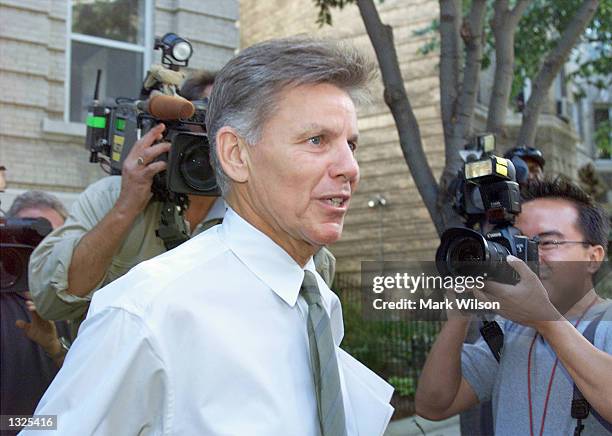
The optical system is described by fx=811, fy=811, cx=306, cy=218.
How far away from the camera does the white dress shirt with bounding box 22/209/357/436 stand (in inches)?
61.3

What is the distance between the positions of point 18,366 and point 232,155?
215cm

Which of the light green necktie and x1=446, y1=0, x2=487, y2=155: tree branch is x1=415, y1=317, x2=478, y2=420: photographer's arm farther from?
x1=446, y1=0, x2=487, y2=155: tree branch

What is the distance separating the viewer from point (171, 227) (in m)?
2.88

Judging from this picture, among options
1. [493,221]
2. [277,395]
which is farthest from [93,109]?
[277,395]

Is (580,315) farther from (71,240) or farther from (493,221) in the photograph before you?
(71,240)

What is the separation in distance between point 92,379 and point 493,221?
1448mm

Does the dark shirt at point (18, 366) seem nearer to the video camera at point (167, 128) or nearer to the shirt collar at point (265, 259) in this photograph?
the video camera at point (167, 128)

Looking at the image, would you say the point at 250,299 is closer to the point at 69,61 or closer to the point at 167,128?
the point at 167,128

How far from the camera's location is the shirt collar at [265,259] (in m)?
1.84

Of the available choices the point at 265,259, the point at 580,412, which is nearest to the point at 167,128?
the point at 265,259

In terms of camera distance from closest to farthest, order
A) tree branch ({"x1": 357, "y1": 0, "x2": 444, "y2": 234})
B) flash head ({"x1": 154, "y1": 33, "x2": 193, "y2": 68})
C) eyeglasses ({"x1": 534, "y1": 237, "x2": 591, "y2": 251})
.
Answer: eyeglasses ({"x1": 534, "y1": 237, "x2": 591, "y2": 251})
flash head ({"x1": 154, "y1": 33, "x2": 193, "y2": 68})
tree branch ({"x1": 357, "y1": 0, "x2": 444, "y2": 234})

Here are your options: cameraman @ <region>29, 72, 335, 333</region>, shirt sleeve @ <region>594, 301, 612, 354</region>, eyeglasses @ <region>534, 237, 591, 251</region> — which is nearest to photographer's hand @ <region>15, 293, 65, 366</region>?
cameraman @ <region>29, 72, 335, 333</region>

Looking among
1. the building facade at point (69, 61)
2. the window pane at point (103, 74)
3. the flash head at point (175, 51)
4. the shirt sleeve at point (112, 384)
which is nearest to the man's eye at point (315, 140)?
the shirt sleeve at point (112, 384)

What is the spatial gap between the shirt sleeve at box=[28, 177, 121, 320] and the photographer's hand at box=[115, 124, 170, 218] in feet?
0.73
